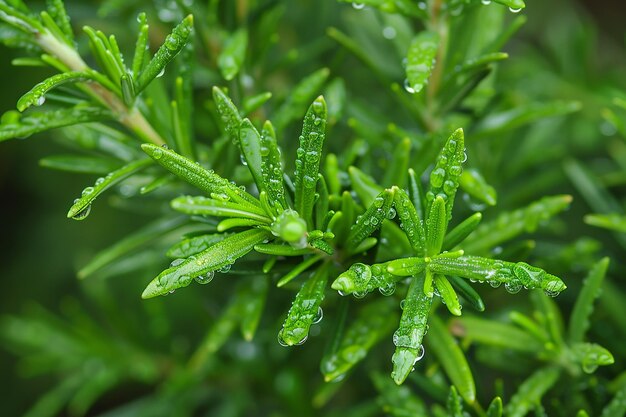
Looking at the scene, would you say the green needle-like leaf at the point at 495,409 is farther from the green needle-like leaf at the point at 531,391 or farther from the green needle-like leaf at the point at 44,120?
the green needle-like leaf at the point at 44,120

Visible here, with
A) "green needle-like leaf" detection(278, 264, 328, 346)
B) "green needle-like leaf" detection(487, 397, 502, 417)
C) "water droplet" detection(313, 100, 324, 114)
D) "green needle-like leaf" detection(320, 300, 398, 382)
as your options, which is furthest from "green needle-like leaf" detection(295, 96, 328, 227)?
"green needle-like leaf" detection(487, 397, 502, 417)

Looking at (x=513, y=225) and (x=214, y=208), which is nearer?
(x=214, y=208)

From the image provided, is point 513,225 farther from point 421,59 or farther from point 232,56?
point 232,56

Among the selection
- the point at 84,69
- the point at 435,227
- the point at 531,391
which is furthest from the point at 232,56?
the point at 531,391

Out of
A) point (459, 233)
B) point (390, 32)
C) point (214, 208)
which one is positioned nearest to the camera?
point (214, 208)

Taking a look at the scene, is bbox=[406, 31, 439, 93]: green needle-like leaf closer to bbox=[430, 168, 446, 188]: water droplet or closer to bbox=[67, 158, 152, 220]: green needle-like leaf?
bbox=[430, 168, 446, 188]: water droplet

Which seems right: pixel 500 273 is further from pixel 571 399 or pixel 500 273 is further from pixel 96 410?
pixel 96 410

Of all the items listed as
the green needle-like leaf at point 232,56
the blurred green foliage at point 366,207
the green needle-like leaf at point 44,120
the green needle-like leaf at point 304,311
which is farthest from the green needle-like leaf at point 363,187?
the green needle-like leaf at point 44,120
